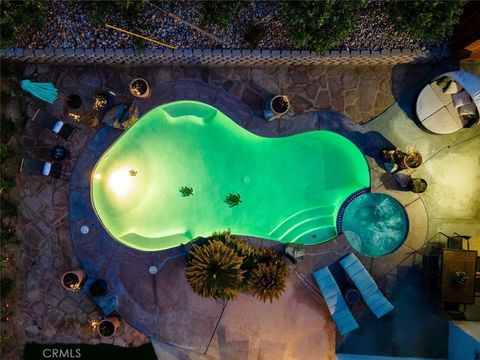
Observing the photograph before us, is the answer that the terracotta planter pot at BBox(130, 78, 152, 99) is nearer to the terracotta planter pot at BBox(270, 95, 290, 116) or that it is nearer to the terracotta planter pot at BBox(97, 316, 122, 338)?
the terracotta planter pot at BBox(270, 95, 290, 116)

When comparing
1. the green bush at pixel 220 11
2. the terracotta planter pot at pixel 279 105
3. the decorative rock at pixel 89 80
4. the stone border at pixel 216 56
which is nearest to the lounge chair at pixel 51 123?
the decorative rock at pixel 89 80

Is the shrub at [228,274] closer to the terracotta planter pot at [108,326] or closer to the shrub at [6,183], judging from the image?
the terracotta planter pot at [108,326]

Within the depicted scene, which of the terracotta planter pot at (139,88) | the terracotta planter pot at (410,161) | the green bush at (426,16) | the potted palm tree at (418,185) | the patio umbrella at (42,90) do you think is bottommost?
the patio umbrella at (42,90)

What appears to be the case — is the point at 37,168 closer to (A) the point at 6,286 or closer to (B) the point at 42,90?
(B) the point at 42,90

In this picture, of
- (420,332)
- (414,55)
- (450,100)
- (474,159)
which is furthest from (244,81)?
(420,332)

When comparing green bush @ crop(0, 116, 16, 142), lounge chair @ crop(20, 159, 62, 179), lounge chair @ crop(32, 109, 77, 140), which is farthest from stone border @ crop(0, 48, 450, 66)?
lounge chair @ crop(20, 159, 62, 179)

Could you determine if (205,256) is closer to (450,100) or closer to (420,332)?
(420,332)
